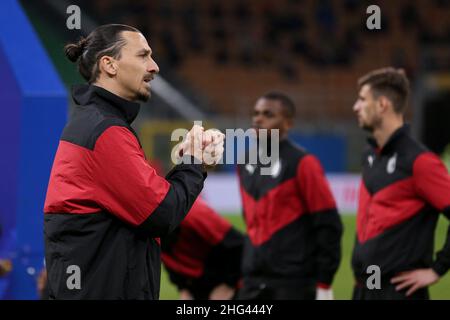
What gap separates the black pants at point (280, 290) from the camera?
527cm

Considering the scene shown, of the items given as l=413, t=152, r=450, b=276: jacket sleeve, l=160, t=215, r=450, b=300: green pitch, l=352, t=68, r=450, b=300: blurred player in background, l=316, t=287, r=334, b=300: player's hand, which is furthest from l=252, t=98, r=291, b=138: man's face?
l=160, t=215, r=450, b=300: green pitch

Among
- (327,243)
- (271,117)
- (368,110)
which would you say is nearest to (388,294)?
(327,243)

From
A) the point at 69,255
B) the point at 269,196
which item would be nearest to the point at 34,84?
the point at 69,255

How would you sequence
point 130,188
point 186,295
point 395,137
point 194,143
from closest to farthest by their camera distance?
1. point 130,188
2. point 194,143
3. point 395,137
4. point 186,295

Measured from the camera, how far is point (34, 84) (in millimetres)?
4141

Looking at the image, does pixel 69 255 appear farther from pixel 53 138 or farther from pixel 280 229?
pixel 280 229

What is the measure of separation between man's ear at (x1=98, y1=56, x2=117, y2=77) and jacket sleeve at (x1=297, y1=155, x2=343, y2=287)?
232 cm

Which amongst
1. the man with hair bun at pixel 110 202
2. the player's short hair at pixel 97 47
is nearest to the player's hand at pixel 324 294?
the man with hair bun at pixel 110 202

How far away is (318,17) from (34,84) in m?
18.9

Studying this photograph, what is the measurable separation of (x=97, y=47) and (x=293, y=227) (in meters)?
2.41

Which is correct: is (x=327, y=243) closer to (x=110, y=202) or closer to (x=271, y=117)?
(x=271, y=117)

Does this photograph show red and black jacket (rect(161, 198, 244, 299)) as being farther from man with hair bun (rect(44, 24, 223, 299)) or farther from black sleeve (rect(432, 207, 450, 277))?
man with hair bun (rect(44, 24, 223, 299))

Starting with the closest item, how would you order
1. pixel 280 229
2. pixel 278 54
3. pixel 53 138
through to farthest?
pixel 53 138, pixel 280 229, pixel 278 54

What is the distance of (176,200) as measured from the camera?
3.07 meters
